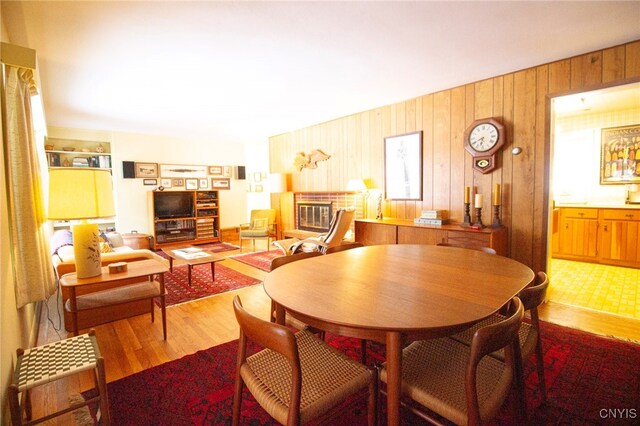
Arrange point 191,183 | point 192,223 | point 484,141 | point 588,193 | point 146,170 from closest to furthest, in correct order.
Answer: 1. point 484,141
2. point 588,193
3. point 146,170
4. point 192,223
5. point 191,183

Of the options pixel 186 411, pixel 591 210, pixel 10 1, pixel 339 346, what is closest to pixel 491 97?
pixel 591 210

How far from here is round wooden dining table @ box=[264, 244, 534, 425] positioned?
3.57ft

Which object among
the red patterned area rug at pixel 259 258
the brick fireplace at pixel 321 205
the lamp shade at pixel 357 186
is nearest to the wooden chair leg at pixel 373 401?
the red patterned area rug at pixel 259 258


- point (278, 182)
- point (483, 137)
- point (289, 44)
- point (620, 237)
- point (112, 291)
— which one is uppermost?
point (289, 44)

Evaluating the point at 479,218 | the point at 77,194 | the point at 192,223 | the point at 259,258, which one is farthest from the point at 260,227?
the point at 77,194

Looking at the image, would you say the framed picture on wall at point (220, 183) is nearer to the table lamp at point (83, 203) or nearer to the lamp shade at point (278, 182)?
the lamp shade at point (278, 182)

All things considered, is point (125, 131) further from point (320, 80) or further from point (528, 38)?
point (528, 38)

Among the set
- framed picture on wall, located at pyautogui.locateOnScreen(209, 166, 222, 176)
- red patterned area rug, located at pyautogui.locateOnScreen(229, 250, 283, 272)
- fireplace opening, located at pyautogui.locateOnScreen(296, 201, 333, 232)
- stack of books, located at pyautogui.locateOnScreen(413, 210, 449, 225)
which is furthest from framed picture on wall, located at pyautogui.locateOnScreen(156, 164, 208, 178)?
stack of books, located at pyautogui.locateOnScreen(413, 210, 449, 225)

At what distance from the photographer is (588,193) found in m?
5.02

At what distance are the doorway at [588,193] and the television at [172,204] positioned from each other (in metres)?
6.43

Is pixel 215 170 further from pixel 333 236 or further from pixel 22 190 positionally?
pixel 22 190

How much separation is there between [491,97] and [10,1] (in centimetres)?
416

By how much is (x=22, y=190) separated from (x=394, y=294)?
210 centimetres

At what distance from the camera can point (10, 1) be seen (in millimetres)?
1966
